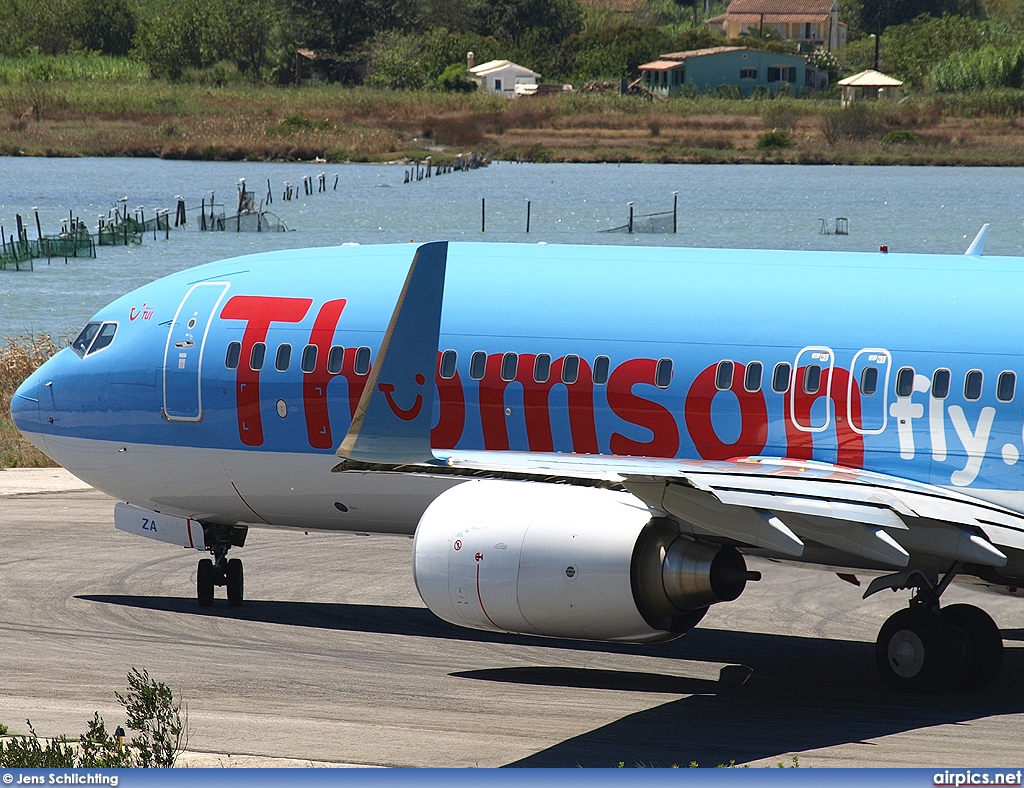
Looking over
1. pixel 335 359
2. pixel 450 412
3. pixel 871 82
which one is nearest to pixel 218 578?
pixel 335 359

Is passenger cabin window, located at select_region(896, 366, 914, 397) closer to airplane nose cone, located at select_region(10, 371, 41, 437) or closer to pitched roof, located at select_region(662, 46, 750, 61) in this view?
airplane nose cone, located at select_region(10, 371, 41, 437)

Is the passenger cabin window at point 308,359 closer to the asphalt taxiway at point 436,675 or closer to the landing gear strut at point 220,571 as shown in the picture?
the landing gear strut at point 220,571

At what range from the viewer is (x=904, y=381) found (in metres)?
18.0

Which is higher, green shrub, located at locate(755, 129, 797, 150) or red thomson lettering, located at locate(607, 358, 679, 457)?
red thomson lettering, located at locate(607, 358, 679, 457)

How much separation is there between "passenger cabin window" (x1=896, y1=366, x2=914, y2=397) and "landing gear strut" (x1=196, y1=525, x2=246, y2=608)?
10152mm

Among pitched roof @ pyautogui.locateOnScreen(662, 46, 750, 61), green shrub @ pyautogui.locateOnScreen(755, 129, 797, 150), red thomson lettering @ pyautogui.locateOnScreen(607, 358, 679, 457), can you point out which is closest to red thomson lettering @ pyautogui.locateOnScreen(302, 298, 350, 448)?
red thomson lettering @ pyautogui.locateOnScreen(607, 358, 679, 457)

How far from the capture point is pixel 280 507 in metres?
21.3

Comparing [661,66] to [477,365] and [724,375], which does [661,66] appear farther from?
[724,375]

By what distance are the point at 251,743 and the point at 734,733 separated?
5194 millimetres

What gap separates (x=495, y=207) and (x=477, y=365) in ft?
322

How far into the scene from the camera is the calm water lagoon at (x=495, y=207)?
86.3 meters

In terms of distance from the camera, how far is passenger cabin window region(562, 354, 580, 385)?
19.2 meters

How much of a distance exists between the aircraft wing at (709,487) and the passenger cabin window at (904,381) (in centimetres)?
124

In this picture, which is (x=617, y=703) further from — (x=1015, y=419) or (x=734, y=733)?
(x=1015, y=419)
